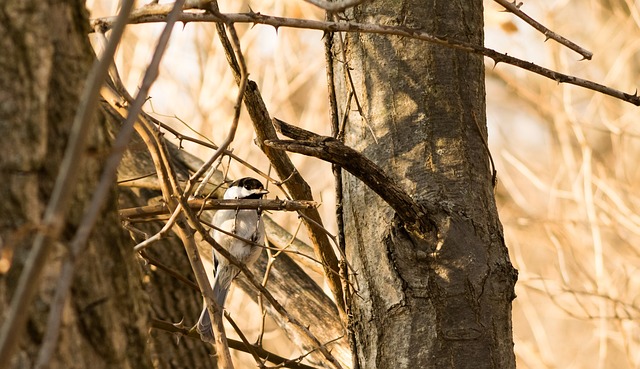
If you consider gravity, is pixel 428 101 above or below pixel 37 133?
above

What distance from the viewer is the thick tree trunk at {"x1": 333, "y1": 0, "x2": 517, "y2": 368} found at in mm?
2049

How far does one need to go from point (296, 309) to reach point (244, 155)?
287 centimetres

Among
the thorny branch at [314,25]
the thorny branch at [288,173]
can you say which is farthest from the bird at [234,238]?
the thorny branch at [314,25]

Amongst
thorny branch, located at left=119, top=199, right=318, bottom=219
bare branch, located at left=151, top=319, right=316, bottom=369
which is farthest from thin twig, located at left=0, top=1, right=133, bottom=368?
bare branch, located at left=151, top=319, right=316, bottom=369

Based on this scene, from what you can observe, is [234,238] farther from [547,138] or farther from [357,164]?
[547,138]

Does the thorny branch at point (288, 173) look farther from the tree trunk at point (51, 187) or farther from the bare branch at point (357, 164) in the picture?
the tree trunk at point (51, 187)

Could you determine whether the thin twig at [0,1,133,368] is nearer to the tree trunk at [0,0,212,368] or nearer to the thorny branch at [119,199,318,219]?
the tree trunk at [0,0,212,368]

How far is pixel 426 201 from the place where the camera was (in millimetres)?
2111

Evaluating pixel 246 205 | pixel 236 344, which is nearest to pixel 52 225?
pixel 246 205

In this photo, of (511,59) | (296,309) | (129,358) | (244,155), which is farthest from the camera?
(244,155)

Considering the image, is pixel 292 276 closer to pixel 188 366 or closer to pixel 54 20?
pixel 188 366

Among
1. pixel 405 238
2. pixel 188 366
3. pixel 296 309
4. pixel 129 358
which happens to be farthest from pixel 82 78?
pixel 188 366

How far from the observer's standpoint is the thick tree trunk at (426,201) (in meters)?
2.05

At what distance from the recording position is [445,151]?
2168 mm
